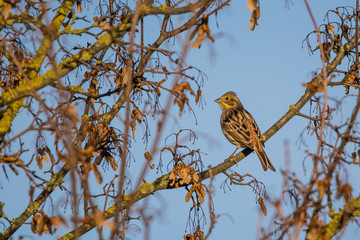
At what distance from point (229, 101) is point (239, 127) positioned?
5.02 feet

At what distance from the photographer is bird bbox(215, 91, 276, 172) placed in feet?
33.7

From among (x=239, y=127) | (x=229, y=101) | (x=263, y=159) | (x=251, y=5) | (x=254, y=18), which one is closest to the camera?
(x=251, y=5)

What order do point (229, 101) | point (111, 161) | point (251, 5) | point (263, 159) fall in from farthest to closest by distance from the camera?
point (229, 101), point (263, 159), point (111, 161), point (251, 5)

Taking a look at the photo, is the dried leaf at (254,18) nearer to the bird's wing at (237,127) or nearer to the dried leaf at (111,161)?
the dried leaf at (111,161)

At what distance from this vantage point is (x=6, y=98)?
5.94 m

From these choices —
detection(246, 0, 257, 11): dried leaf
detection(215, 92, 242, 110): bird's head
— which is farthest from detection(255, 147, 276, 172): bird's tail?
detection(246, 0, 257, 11): dried leaf

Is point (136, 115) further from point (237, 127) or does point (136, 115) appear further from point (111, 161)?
point (237, 127)

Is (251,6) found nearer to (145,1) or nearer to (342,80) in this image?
(145,1)

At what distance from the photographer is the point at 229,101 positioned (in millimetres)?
12461

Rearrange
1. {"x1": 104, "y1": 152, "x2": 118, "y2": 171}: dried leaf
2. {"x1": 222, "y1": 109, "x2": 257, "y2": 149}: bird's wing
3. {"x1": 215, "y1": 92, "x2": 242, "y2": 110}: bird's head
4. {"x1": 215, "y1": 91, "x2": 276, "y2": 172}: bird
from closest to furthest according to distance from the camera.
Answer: {"x1": 104, "y1": 152, "x2": 118, "y2": 171}: dried leaf, {"x1": 215, "y1": 91, "x2": 276, "y2": 172}: bird, {"x1": 222, "y1": 109, "x2": 257, "y2": 149}: bird's wing, {"x1": 215, "y1": 92, "x2": 242, "y2": 110}: bird's head

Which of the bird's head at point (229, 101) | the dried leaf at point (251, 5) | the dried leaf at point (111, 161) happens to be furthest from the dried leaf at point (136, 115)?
the bird's head at point (229, 101)

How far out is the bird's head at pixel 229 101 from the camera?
12438 mm

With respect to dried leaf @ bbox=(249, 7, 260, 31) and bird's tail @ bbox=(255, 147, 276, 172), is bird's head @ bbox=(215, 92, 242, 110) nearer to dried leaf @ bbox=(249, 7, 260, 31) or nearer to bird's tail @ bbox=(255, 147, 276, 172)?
bird's tail @ bbox=(255, 147, 276, 172)

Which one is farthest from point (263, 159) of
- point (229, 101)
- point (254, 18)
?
point (254, 18)
